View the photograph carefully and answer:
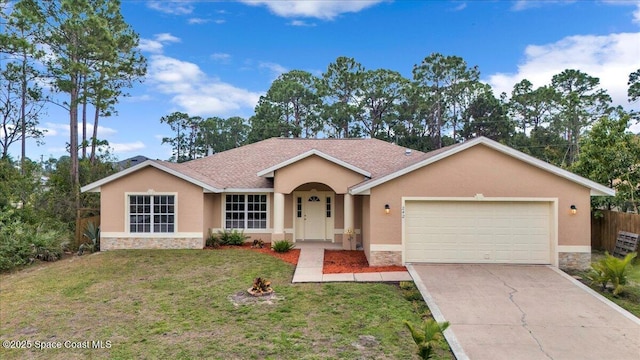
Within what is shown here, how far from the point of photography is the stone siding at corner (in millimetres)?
11195

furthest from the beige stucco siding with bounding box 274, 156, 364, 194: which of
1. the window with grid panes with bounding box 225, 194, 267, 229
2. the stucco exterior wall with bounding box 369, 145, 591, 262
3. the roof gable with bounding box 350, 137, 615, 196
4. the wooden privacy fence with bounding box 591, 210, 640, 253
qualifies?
the wooden privacy fence with bounding box 591, 210, 640, 253

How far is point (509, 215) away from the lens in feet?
36.5

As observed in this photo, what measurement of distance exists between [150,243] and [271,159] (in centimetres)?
727

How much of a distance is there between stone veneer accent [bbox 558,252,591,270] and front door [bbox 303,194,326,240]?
9.09 m

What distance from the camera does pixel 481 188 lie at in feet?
36.4

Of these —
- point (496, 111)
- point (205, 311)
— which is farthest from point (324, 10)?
point (496, 111)

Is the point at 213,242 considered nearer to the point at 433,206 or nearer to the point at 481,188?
the point at 433,206

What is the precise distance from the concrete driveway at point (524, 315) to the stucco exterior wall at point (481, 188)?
1.52 metres

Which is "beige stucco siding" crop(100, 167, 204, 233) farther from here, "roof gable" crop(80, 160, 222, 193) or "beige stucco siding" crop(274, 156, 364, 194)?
"beige stucco siding" crop(274, 156, 364, 194)

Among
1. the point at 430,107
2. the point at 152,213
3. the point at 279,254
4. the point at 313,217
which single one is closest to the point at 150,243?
the point at 152,213

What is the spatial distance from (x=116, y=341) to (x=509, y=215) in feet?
36.5

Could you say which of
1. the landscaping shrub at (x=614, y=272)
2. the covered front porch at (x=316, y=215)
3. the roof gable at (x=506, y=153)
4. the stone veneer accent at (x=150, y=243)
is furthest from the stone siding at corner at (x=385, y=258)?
the stone veneer accent at (x=150, y=243)

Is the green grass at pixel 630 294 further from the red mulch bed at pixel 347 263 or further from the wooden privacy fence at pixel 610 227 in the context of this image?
the red mulch bed at pixel 347 263

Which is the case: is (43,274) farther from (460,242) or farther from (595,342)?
(595,342)
